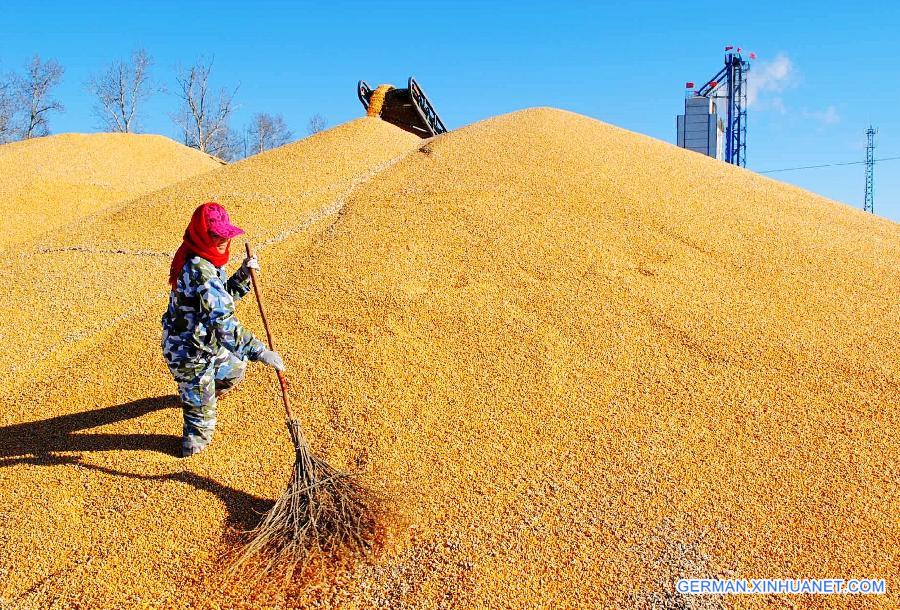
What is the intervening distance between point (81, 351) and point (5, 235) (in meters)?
7.33

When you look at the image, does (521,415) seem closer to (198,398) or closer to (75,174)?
(198,398)

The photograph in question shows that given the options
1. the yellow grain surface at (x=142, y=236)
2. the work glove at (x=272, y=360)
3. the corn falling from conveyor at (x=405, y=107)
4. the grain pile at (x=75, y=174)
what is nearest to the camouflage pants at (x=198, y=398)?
the work glove at (x=272, y=360)

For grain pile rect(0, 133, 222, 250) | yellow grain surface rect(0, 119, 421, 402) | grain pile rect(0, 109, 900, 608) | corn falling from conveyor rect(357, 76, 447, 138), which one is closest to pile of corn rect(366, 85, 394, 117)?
corn falling from conveyor rect(357, 76, 447, 138)

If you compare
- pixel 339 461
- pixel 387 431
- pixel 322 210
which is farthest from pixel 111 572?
pixel 322 210

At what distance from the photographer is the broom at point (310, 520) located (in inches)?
118

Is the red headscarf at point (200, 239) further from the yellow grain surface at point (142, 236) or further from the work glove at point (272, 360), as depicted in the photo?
the yellow grain surface at point (142, 236)

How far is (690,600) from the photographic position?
2.95 meters

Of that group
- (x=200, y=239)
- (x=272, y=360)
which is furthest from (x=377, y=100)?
(x=272, y=360)

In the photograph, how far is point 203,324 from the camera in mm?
3529

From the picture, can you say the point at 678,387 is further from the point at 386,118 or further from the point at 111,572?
the point at 386,118

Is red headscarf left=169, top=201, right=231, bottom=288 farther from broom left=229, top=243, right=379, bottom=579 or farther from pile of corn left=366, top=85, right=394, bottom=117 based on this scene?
pile of corn left=366, top=85, right=394, bottom=117

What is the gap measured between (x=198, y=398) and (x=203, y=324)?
493 millimetres

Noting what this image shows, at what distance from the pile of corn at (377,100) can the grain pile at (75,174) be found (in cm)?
525

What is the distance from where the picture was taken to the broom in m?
3.00
